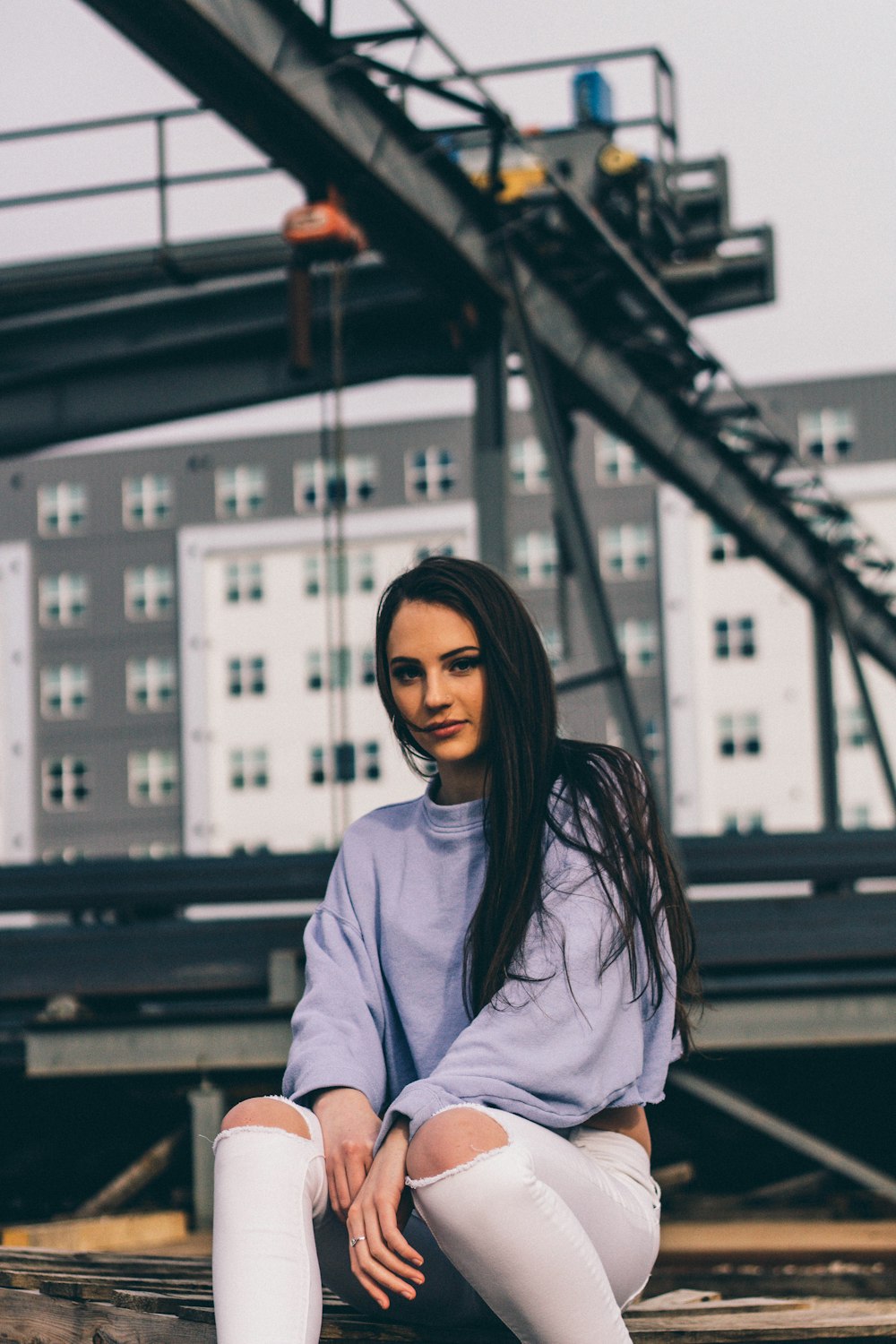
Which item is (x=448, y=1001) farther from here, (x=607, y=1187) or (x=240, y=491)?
(x=240, y=491)

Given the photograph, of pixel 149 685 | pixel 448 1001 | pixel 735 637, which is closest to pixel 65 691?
pixel 149 685

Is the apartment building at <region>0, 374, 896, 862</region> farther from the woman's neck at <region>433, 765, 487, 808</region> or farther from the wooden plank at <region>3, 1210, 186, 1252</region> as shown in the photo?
the woman's neck at <region>433, 765, 487, 808</region>

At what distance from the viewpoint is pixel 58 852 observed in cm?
5666

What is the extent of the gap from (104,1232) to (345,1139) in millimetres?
4352

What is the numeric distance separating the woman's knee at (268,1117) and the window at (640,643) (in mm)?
49576

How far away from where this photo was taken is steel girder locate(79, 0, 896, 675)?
23.3 ft

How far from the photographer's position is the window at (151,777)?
55844mm

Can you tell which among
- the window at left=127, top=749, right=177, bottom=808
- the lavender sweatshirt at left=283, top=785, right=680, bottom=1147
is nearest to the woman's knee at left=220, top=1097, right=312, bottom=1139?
the lavender sweatshirt at left=283, top=785, right=680, bottom=1147

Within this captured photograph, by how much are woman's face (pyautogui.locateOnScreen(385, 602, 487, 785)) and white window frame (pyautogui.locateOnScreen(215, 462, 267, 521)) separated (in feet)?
180

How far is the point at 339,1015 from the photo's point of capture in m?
2.81

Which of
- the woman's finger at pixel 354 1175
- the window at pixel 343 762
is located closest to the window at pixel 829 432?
the window at pixel 343 762

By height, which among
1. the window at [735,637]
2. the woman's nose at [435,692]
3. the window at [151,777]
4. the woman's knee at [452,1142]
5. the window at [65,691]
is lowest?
the window at [151,777]

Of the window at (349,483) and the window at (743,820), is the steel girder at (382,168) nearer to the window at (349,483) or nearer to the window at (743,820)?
the window at (743,820)

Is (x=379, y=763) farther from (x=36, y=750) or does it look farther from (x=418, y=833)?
(x=418, y=833)
